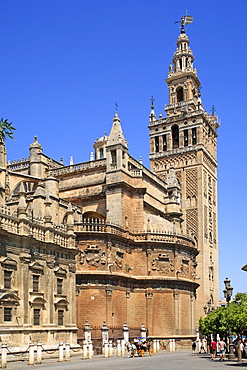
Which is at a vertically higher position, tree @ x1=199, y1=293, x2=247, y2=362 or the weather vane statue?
the weather vane statue

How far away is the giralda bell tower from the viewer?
201 feet

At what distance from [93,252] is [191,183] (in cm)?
2653

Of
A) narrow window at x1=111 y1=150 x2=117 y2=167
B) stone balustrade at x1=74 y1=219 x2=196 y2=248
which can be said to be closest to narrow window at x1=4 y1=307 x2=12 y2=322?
stone balustrade at x1=74 y1=219 x2=196 y2=248

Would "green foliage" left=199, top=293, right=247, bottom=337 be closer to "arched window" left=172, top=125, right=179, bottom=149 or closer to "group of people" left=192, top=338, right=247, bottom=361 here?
"group of people" left=192, top=338, right=247, bottom=361

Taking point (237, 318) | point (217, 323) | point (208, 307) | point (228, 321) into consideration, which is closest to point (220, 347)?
point (217, 323)

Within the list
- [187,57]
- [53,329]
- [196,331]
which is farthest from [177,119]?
[53,329]

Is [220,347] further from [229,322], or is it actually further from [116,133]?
[116,133]

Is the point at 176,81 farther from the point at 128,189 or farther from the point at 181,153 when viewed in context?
the point at 128,189

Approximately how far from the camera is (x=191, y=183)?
63.0 meters

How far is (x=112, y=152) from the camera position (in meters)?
44.1

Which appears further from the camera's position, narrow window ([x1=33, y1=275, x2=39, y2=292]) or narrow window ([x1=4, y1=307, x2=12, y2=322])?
narrow window ([x1=33, y1=275, x2=39, y2=292])

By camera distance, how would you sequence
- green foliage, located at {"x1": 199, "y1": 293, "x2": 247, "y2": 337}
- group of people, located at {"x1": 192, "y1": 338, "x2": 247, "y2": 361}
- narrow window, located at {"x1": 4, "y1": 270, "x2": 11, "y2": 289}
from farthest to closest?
1. group of people, located at {"x1": 192, "y1": 338, "x2": 247, "y2": 361}
2. green foliage, located at {"x1": 199, "y1": 293, "x2": 247, "y2": 337}
3. narrow window, located at {"x1": 4, "y1": 270, "x2": 11, "y2": 289}

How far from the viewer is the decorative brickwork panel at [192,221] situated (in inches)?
2409

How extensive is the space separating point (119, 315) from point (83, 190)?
37.3 ft
